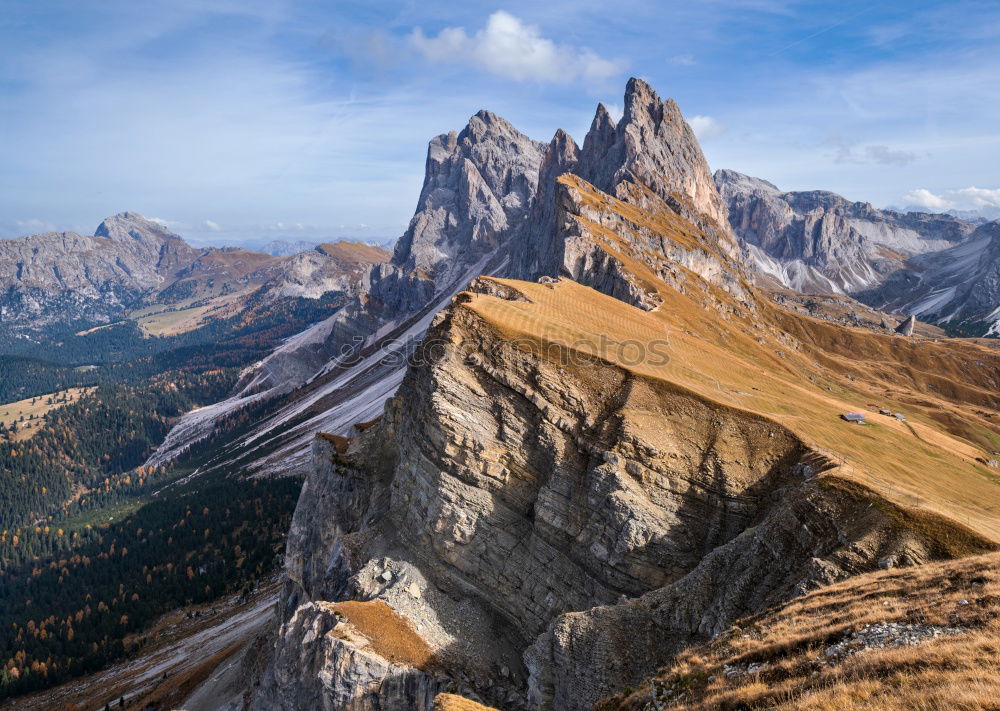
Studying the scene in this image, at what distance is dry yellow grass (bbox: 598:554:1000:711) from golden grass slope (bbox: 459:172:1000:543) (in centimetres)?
744

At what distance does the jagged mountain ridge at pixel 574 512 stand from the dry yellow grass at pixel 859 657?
15.3ft

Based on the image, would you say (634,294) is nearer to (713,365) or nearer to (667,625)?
(713,365)

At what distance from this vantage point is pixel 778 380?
52.7 meters

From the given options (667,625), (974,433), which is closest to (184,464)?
(667,625)

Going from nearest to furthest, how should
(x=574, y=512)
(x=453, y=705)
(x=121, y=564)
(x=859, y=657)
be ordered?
(x=859, y=657)
(x=453, y=705)
(x=574, y=512)
(x=121, y=564)

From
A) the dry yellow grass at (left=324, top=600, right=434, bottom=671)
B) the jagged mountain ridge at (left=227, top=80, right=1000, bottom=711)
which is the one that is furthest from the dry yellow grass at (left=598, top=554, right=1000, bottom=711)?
the dry yellow grass at (left=324, top=600, right=434, bottom=671)

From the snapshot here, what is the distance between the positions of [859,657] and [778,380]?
44.9 meters

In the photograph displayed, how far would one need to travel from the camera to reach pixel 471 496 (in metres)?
36.5

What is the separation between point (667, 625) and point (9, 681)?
120065 mm

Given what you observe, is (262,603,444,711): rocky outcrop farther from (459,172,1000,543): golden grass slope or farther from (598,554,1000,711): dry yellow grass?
(459,172,1000,543): golden grass slope

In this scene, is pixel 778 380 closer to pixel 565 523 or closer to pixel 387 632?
pixel 565 523

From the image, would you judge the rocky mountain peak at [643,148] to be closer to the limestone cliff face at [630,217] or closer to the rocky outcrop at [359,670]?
the limestone cliff face at [630,217]

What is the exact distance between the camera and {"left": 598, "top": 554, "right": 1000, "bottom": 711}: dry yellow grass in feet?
35.3

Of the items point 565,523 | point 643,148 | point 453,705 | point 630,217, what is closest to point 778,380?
point 565,523
